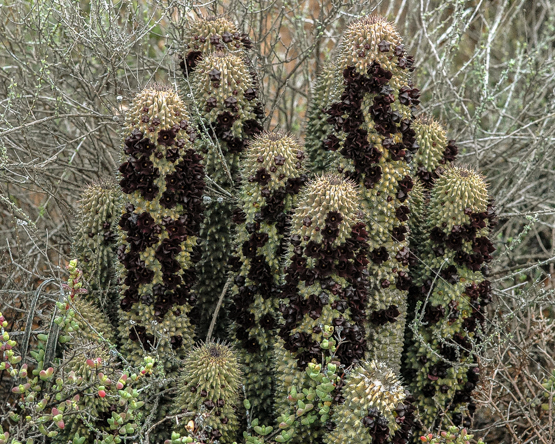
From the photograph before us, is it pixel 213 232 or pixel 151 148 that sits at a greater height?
pixel 151 148

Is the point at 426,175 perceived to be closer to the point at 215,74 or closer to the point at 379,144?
the point at 379,144

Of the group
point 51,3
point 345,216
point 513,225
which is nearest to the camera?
point 345,216

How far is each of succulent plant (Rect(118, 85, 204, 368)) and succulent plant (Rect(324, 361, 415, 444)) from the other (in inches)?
34.3

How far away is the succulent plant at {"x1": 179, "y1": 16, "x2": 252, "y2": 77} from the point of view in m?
3.71

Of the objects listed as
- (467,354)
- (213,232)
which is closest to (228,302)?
(213,232)

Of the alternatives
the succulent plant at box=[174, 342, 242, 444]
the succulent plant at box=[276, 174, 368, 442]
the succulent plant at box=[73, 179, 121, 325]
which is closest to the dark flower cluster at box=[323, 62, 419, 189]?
the succulent plant at box=[276, 174, 368, 442]

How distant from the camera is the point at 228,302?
3756 millimetres

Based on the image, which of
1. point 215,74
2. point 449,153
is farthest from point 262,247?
point 449,153

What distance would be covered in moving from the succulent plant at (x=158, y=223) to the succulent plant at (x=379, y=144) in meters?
0.72

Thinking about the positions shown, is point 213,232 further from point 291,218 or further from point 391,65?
point 391,65

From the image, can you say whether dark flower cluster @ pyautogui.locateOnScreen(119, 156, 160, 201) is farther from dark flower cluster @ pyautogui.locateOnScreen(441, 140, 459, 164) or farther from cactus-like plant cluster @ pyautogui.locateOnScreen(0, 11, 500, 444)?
dark flower cluster @ pyautogui.locateOnScreen(441, 140, 459, 164)

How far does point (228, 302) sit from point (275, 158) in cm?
97

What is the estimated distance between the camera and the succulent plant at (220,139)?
3.46 meters

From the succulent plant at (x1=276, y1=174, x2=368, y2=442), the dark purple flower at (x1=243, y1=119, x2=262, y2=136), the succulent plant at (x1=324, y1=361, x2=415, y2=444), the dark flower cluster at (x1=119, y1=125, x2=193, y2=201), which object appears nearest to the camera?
the succulent plant at (x1=324, y1=361, x2=415, y2=444)
